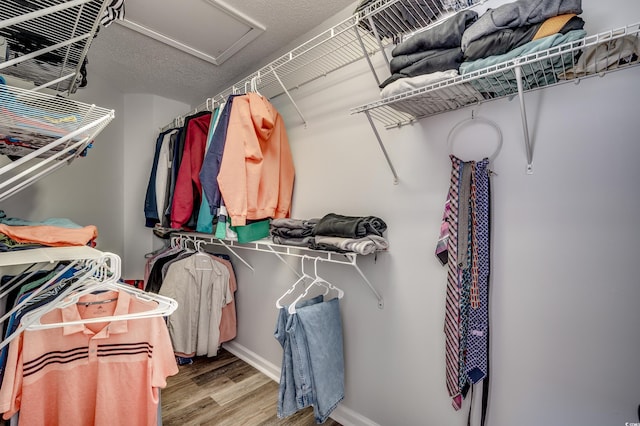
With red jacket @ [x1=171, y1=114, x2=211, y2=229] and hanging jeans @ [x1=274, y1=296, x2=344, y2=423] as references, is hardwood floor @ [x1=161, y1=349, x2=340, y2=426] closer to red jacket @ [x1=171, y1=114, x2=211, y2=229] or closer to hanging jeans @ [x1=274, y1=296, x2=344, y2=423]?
hanging jeans @ [x1=274, y1=296, x2=344, y2=423]

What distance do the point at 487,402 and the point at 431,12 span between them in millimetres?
1569

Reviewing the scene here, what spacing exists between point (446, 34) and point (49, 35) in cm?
128

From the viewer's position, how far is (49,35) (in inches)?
36.5

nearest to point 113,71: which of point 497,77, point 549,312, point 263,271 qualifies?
point 263,271

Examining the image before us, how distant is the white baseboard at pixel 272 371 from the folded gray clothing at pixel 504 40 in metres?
1.74

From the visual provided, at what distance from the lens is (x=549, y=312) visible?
107cm

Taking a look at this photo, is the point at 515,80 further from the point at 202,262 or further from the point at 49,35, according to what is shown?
the point at 202,262

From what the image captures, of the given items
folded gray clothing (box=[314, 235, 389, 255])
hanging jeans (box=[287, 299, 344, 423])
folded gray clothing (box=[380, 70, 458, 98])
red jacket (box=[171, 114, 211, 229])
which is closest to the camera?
folded gray clothing (box=[380, 70, 458, 98])

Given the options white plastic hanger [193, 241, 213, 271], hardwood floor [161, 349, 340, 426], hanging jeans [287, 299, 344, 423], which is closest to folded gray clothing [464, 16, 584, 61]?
hanging jeans [287, 299, 344, 423]

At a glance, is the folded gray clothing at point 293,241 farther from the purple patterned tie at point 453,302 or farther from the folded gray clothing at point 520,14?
the folded gray clothing at point 520,14

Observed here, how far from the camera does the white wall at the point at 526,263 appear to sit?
950 mm

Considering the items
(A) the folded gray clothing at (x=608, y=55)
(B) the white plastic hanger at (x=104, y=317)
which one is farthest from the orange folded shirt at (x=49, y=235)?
(A) the folded gray clothing at (x=608, y=55)

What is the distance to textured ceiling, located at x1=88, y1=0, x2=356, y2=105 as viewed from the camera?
5.57 feet

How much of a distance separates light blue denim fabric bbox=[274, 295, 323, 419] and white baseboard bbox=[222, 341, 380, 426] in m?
0.38
